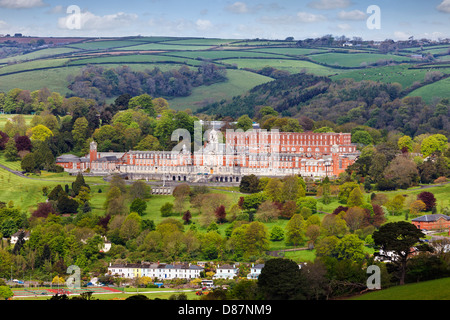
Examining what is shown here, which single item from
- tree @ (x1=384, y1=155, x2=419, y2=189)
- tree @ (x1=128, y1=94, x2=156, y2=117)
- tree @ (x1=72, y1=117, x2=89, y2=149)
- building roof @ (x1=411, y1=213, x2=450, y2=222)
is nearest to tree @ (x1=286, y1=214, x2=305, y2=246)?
building roof @ (x1=411, y1=213, x2=450, y2=222)

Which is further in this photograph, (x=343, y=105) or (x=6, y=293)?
(x=343, y=105)

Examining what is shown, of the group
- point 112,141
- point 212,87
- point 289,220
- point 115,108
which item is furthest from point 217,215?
point 212,87

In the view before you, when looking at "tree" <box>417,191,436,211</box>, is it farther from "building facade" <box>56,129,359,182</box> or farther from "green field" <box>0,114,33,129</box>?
"green field" <box>0,114,33,129</box>

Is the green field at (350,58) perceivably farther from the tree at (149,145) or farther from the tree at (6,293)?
the tree at (6,293)

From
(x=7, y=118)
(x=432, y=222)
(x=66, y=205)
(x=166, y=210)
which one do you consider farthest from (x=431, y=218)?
(x=7, y=118)

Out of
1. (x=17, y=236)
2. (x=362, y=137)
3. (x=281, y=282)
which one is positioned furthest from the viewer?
(x=362, y=137)

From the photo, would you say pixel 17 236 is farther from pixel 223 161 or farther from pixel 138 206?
pixel 223 161
